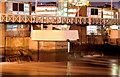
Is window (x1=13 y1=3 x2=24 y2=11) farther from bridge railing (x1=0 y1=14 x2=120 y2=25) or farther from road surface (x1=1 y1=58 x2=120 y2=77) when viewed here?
road surface (x1=1 y1=58 x2=120 y2=77)

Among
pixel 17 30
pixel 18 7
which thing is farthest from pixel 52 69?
pixel 18 7

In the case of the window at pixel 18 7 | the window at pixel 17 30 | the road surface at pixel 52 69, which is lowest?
the road surface at pixel 52 69

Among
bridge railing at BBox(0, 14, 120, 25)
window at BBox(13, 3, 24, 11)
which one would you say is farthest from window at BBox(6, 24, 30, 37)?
window at BBox(13, 3, 24, 11)

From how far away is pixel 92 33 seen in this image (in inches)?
1652

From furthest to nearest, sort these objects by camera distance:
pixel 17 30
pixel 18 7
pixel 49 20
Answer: pixel 18 7 < pixel 17 30 < pixel 49 20

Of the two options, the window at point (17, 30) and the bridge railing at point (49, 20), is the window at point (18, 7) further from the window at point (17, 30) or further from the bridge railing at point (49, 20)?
the bridge railing at point (49, 20)

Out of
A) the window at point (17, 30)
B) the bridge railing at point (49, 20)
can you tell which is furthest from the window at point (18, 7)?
the bridge railing at point (49, 20)

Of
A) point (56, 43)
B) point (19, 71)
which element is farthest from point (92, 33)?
point (19, 71)

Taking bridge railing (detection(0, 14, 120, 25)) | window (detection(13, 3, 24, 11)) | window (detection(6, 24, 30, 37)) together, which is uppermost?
window (detection(13, 3, 24, 11))

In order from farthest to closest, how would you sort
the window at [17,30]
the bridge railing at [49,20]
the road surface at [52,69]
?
the window at [17,30] < the bridge railing at [49,20] < the road surface at [52,69]

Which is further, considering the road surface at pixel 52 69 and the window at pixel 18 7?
the window at pixel 18 7

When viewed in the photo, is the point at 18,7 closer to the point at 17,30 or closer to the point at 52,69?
the point at 17,30

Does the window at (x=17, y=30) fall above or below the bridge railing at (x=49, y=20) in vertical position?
below

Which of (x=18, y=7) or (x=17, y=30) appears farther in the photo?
(x=18, y=7)
